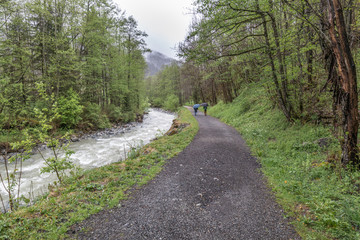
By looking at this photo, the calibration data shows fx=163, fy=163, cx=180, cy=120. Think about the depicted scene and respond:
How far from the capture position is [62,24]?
1423 centimetres

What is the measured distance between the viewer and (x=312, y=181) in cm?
416

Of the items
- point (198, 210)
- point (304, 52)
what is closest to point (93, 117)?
point (198, 210)

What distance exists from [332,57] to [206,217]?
5.05 meters

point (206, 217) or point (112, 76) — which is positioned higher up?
point (112, 76)

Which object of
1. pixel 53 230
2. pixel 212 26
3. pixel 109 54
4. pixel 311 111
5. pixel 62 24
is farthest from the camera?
pixel 109 54

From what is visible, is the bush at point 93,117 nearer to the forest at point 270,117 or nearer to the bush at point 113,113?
the forest at point 270,117

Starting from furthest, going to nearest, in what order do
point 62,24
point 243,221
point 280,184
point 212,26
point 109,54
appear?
1. point 109,54
2. point 62,24
3. point 212,26
4. point 280,184
5. point 243,221

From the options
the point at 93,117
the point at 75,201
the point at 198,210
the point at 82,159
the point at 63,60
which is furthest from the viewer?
the point at 93,117

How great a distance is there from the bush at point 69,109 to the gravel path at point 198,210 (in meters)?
12.0

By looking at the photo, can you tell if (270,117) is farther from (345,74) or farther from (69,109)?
(69,109)

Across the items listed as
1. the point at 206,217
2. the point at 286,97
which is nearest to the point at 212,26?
the point at 286,97

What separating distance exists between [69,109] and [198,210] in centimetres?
1449

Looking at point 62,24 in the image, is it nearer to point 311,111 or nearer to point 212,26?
point 212,26

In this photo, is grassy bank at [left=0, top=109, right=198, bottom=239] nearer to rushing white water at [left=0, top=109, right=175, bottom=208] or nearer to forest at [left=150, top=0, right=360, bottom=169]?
rushing white water at [left=0, top=109, right=175, bottom=208]
